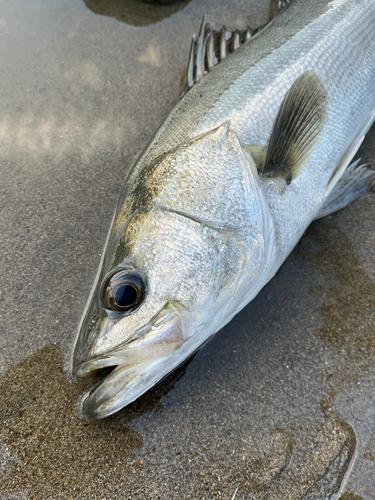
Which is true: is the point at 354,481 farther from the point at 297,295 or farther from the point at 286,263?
the point at 286,263

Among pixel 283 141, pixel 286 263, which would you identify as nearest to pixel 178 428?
pixel 286 263

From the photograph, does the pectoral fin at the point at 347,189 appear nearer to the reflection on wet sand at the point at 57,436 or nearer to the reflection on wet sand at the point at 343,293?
the reflection on wet sand at the point at 343,293

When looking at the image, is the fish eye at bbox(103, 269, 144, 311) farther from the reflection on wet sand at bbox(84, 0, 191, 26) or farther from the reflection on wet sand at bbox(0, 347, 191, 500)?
the reflection on wet sand at bbox(84, 0, 191, 26)

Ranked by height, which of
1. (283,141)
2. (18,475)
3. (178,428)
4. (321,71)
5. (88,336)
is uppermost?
(321,71)

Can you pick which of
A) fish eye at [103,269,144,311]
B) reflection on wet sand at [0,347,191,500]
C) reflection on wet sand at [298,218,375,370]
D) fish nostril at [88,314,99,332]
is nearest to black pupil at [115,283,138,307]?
fish eye at [103,269,144,311]

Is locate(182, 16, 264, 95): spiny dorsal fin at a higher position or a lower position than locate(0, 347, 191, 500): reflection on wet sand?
higher

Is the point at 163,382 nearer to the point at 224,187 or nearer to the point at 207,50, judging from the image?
the point at 224,187
